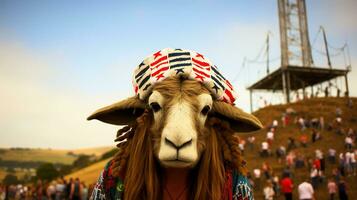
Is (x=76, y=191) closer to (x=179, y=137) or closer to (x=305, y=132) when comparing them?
(x=179, y=137)

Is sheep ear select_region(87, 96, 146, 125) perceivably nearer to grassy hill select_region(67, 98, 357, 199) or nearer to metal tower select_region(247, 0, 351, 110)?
grassy hill select_region(67, 98, 357, 199)

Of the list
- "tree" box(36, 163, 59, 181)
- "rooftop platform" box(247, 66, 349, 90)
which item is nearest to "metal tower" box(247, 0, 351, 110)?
"rooftop platform" box(247, 66, 349, 90)

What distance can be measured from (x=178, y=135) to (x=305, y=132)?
113ft

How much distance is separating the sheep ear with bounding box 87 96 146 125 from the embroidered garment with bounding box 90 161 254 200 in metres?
0.31

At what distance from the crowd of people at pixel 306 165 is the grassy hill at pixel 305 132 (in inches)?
8.0

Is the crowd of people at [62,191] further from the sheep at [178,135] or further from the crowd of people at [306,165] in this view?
the sheep at [178,135]

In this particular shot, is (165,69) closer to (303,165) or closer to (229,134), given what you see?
(229,134)

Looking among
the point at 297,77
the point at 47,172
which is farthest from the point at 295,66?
the point at 47,172

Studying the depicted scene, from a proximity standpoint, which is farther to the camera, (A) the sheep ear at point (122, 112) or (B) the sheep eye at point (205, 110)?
(A) the sheep ear at point (122, 112)

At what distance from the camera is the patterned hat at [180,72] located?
8.29 ft

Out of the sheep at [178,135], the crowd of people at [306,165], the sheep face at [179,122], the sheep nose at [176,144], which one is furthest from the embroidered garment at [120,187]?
the crowd of people at [306,165]

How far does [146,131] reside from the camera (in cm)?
246

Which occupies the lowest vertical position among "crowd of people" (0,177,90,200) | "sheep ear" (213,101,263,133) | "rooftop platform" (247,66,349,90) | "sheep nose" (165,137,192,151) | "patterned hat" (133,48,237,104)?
"crowd of people" (0,177,90,200)

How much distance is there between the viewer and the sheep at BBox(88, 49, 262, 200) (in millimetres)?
2307
